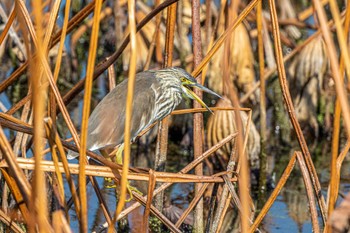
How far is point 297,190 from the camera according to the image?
557 cm

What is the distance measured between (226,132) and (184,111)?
1630 millimetres

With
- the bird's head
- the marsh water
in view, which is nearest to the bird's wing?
the bird's head

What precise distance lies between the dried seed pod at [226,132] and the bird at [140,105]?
39.8 inches

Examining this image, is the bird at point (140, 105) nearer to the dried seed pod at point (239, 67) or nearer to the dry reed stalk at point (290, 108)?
the dry reed stalk at point (290, 108)

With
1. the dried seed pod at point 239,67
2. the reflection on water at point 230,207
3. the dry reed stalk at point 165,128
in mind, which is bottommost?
the reflection on water at point 230,207

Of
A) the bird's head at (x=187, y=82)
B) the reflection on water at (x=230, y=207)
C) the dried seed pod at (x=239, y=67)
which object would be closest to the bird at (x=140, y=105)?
the bird's head at (x=187, y=82)

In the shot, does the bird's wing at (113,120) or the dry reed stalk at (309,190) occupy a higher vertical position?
the bird's wing at (113,120)

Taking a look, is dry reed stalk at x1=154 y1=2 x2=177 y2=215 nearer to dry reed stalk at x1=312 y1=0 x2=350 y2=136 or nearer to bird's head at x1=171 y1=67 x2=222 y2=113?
bird's head at x1=171 y1=67 x2=222 y2=113

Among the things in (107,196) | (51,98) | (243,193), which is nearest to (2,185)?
(51,98)

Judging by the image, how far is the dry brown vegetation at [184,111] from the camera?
7.95ft

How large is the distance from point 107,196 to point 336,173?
8.25ft

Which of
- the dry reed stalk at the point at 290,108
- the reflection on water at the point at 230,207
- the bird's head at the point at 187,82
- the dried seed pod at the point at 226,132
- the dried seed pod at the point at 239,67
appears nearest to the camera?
the dry reed stalk at the point at 290,108

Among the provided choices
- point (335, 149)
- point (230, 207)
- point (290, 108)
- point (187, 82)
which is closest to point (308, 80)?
point (230, 207)

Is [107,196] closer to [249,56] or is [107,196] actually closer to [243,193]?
[249,56]
